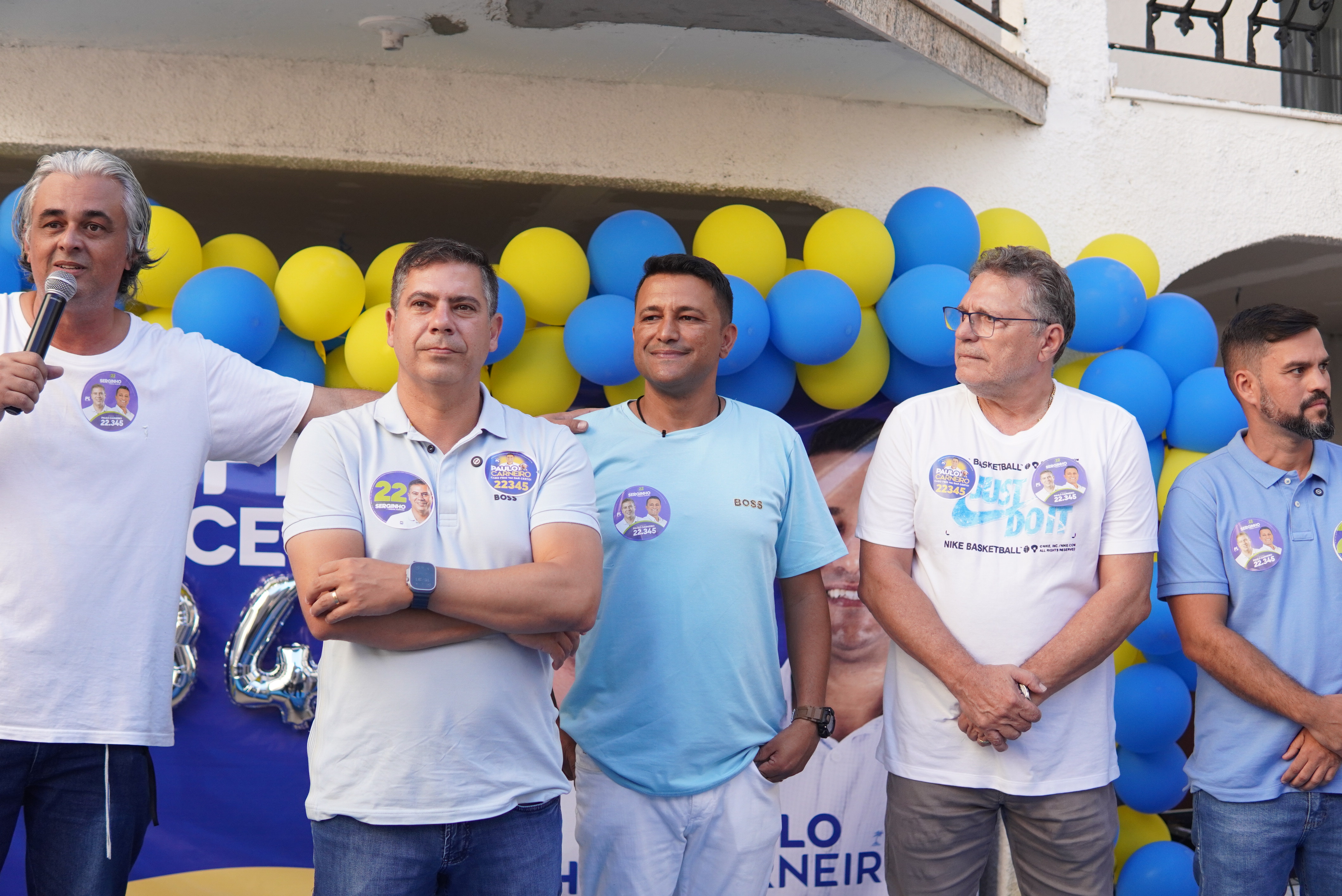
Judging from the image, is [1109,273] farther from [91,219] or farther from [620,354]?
[91,219]

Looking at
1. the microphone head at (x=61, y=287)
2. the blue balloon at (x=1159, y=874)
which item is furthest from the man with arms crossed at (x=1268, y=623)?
the microphone head at (x=61, y=287)

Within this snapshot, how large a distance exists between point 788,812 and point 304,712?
1.49m

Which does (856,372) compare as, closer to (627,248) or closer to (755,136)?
(627,248)

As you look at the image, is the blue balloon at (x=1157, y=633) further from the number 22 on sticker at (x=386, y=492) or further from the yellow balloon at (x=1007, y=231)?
the number 22 on sticker at (x=386, y=492)

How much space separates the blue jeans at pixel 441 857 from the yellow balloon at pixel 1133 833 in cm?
218

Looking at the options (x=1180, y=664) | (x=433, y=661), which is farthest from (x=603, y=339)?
(x=1180, y=664)

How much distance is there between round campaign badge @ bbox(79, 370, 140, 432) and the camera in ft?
6.95

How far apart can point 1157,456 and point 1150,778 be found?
0.99 m

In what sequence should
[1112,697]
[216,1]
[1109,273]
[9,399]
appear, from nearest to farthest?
[9,399], [1112,697], [216,1], [1109,273]

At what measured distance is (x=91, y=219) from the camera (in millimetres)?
2156

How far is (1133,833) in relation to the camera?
345cm

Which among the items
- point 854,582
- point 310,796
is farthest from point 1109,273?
point 310,796

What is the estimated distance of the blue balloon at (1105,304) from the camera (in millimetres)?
3178

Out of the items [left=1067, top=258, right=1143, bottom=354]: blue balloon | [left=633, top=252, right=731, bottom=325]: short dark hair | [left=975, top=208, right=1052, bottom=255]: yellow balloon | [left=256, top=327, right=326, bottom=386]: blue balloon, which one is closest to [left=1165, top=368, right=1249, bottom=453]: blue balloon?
[left=1067, top=258, right=1143, bottom=354]: blue balloon
